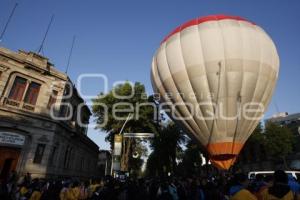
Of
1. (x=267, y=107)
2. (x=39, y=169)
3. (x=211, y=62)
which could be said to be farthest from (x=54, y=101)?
(x=267, y=107)

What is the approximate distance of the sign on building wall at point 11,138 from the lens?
17.9 m

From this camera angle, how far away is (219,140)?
16500 millimetres

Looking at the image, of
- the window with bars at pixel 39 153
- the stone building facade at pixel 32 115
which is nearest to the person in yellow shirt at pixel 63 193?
the stone building facade at pixel 32 115

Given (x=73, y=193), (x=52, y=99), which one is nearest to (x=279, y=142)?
(x=52, y=99)

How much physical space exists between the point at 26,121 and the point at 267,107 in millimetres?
20078

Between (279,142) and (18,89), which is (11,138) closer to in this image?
(18,89)

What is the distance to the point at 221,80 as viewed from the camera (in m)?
16.6

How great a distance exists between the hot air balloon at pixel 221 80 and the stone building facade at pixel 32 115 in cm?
1091

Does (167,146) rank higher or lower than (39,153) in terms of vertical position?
higher

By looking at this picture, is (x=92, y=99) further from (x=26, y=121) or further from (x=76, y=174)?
(x=26, y=121)

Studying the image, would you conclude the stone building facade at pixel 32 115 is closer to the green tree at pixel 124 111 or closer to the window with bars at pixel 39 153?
the window with bars at pixel 39 153

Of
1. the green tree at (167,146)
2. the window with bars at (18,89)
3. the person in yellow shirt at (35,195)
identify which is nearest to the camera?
the person in yellow shirt at (35,195)

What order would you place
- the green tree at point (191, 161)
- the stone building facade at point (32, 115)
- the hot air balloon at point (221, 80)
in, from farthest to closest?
the green tree at point (191, 161), the stone building facade at point (32, 115), the hot air balloon at point (221, 80)

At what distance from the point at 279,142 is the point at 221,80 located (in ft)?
84.4
